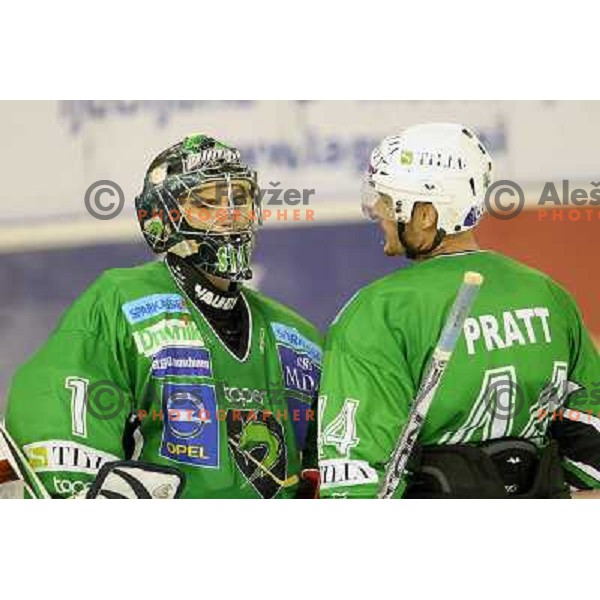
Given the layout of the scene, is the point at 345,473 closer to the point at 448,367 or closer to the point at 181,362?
the point at 448,367

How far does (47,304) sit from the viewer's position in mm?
3410

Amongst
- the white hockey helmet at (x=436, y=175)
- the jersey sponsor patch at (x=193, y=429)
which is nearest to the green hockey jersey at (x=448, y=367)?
the white hockey helmet at (x=436, y=175)

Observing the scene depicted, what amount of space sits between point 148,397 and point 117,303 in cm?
23

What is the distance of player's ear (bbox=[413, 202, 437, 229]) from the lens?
3225 millimetres

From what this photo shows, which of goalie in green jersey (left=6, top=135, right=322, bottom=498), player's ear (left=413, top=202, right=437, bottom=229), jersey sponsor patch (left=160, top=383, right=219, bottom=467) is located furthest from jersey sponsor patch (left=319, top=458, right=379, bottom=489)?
player's ear (left=413, top=202, right=437, bottom=229)

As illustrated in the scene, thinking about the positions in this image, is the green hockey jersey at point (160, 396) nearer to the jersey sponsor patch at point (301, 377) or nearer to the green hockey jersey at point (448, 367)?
the jersey sponsor patch at point (301, 377)

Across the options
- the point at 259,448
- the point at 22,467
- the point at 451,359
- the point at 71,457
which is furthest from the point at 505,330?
the point at 22,467

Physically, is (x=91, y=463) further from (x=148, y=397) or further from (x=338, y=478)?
(x=338, y=478)

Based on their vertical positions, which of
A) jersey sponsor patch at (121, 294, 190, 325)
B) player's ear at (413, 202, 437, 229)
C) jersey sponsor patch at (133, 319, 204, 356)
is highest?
player's ear at (413, 202, 437, 229)

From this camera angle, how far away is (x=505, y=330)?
321 cm

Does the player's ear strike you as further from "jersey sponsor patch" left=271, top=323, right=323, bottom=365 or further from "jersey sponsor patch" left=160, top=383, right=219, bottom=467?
"jersey sponsor patch" left=160, top=383, right=219, bottom=467

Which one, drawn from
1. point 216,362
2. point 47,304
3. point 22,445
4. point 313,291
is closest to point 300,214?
point 313,291

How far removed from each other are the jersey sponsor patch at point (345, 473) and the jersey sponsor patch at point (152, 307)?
0.51 meters

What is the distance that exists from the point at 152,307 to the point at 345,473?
603 mm
